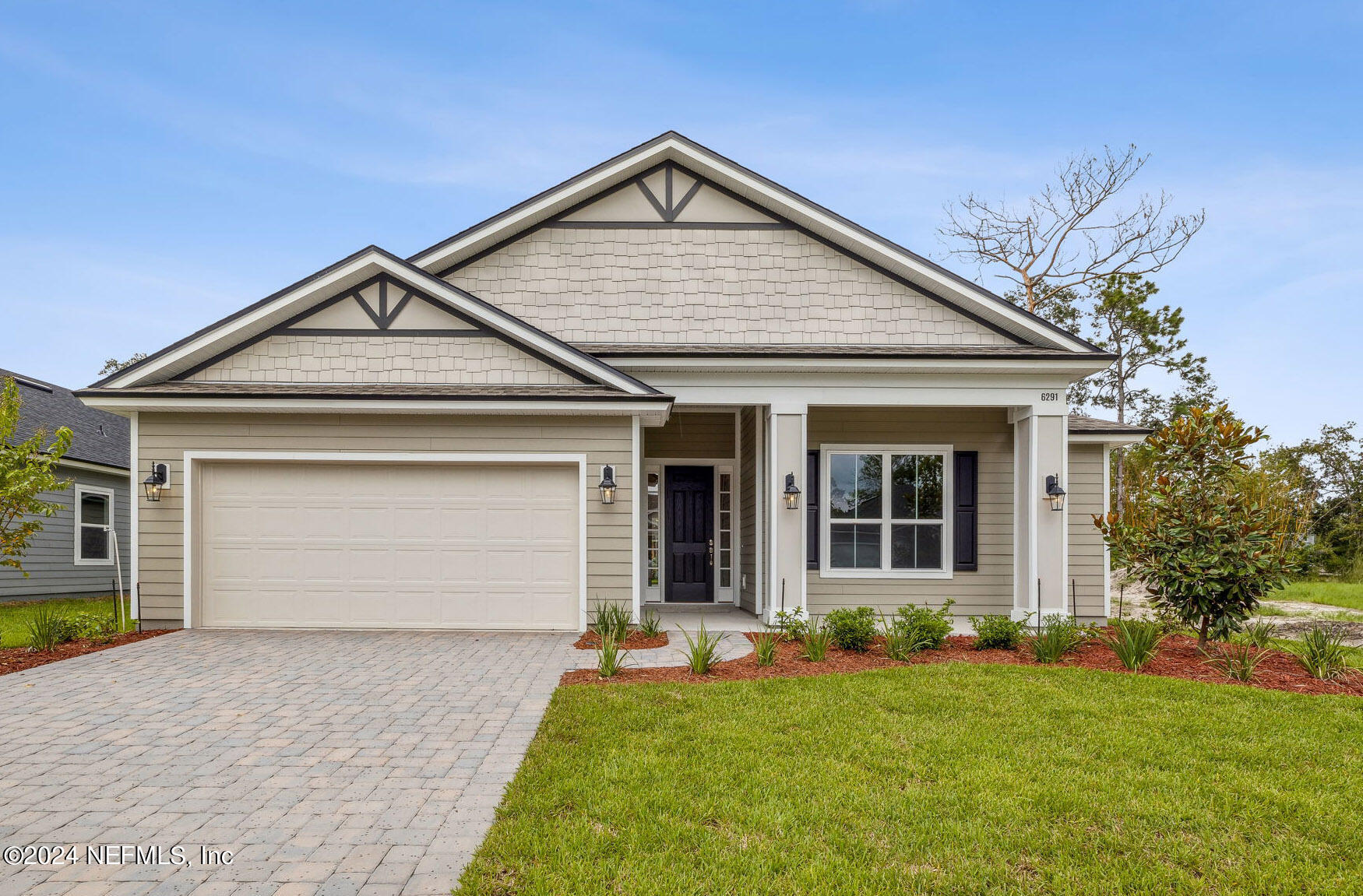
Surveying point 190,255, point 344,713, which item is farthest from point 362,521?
point 190,255

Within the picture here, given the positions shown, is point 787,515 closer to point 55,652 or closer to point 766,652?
point 766,652

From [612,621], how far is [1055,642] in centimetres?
460

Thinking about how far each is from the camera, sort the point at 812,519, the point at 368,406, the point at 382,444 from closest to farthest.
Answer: the point at 368,406 → the point at 382,444 → the point at 812,519

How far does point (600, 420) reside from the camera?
31.0 ft

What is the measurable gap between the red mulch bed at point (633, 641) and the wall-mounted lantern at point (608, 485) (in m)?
1.57

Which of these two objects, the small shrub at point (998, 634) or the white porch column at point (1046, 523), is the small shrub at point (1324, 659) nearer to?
the small shrub at point (998, 634)

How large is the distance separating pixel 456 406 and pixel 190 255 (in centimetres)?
2000

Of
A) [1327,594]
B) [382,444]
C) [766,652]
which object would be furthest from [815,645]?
[1327,594]

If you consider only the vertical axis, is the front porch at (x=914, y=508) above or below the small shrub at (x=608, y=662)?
above

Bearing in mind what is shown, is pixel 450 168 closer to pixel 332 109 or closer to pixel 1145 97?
pixel 332 109

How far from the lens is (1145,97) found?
729 inches

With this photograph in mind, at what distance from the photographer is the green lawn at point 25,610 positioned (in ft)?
30.7

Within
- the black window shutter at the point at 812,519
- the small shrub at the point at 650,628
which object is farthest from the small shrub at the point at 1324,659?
the small shrub at the point at 650,628

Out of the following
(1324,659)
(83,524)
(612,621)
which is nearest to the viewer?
(1324,659)
